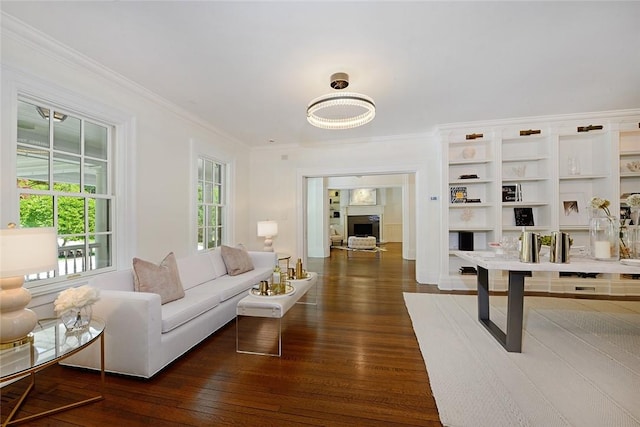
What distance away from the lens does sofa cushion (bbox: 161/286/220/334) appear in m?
2.19

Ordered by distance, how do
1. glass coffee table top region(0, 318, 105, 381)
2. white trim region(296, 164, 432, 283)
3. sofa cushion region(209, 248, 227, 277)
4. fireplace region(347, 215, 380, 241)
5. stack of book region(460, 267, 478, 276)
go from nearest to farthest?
glass coffee table top region(0, 318, 105, 381), sofa cushion region(209, 248, 227, 277), stack of book region(460, 267, 478, 276), white trim region(296, 164, 432, 283), fireplace region(347, 215, 380, 241)

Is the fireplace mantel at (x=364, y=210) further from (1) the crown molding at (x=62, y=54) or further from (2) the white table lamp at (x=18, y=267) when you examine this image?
(2) the white table lamp at (x=18, y=267)

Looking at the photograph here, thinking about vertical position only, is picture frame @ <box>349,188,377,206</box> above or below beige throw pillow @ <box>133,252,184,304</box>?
above

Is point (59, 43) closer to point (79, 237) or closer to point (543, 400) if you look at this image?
point (79, 237)

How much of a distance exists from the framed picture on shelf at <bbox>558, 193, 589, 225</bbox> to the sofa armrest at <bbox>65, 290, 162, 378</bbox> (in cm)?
546

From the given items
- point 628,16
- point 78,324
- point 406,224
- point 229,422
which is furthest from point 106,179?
point 406,224

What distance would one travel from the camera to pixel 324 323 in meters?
3.10

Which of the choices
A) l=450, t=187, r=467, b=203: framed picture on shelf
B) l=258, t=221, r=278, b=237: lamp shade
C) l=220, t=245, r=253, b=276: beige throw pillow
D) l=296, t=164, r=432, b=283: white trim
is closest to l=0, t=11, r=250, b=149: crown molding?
l=220, t=245, r=253, b=276: beige throw pillow

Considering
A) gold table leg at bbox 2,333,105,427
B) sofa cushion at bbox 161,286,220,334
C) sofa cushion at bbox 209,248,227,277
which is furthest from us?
sofa cushion at bbox 209,248,227,277

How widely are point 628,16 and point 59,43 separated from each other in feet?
14.5

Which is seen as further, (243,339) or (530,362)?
(243,339)

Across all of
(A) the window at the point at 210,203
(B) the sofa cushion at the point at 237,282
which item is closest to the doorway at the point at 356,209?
(A) the window at the point at 210,203

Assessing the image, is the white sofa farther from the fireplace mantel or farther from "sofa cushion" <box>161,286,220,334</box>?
the fireplace mantel

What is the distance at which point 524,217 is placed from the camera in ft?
14.5
